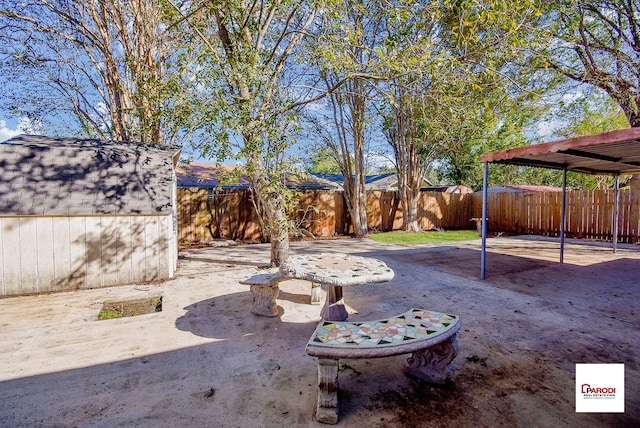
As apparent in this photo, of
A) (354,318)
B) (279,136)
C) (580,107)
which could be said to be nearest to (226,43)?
(279,136)

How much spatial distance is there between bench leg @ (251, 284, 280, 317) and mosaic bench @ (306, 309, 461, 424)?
1416mm

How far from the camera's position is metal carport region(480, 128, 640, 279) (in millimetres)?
4034

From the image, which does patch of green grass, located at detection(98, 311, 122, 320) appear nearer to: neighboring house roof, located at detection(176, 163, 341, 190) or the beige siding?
the beige siding

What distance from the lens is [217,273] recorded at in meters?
5.84

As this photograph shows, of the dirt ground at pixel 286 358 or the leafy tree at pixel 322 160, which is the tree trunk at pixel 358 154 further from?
the dirt ground at pixel 286 358

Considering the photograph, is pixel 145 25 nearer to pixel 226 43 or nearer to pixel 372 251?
pixel 226 43

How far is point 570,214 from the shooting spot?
11.2m

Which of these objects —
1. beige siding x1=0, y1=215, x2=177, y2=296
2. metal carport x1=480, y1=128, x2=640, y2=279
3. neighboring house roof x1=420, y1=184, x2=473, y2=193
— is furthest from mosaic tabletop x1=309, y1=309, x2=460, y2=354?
neighboring house roof x1=420, y1=184, x2=473, y2=193

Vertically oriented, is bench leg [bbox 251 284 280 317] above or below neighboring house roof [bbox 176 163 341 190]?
below

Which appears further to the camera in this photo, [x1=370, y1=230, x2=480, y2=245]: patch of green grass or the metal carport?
[x1=370, y1=230, x2=480, y2=245]: patch of green grass

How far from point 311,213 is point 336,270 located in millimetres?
→ 8560

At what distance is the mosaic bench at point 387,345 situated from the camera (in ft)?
6.47
